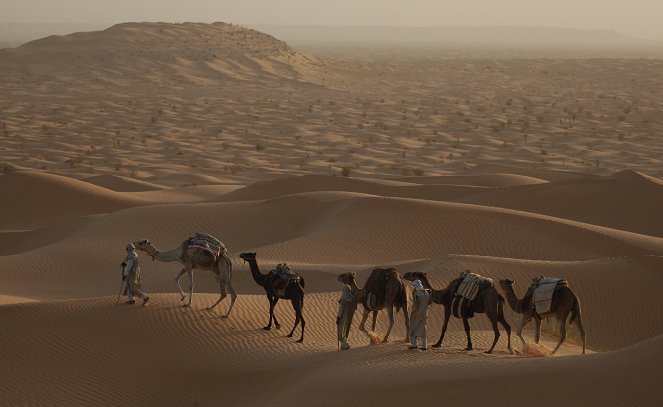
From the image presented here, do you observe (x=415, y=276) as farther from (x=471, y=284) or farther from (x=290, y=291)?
(x=290, y=291)

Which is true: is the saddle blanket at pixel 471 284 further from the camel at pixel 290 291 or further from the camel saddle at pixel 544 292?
the camel at pixel 290 291

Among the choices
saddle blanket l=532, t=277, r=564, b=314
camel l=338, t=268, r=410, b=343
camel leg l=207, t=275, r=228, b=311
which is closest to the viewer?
saddle blanket l=532, t=277, r=564, b=314

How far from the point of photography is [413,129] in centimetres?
4553

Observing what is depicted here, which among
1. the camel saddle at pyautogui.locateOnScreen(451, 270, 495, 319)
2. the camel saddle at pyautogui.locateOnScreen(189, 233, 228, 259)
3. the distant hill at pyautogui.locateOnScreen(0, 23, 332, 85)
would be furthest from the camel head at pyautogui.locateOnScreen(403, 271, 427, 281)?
the distant hill at pyautogui.locateOnScreen(0, 23, 332, 85)

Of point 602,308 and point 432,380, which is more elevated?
point 432,380

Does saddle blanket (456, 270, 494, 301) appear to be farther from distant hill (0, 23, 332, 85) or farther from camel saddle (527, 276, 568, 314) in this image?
distant hill (0, 23, 332, 85)

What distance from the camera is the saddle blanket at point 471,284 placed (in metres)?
9.95

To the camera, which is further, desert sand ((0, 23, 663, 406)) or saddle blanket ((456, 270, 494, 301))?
desert sand ((0, 23, 663, 406))

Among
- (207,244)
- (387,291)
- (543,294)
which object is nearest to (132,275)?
(207,244)

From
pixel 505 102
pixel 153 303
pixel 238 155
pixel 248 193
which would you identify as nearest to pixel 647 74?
pixel 505 102

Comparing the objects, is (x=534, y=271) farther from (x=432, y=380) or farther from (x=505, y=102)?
(x=505, y=102)

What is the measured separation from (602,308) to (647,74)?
65401 mm

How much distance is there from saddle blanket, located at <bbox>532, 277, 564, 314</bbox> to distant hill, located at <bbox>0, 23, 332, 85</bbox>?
5607 centimetres

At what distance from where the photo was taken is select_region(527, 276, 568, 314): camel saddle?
10222 millimetres
